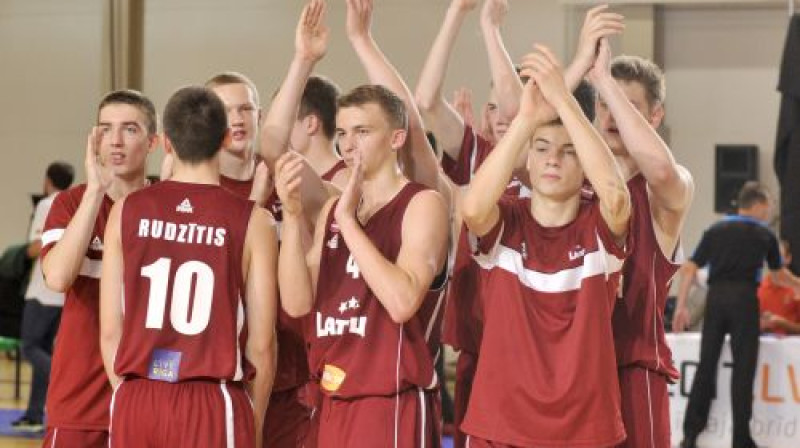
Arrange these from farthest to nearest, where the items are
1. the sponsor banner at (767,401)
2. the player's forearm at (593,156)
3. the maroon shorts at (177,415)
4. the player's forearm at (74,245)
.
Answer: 1. the sponsor banner at (767,401)
2. the player's forearm at (74,245)
3. the maroon shorts at (177,415)
4. the player's forearm at (593,156)

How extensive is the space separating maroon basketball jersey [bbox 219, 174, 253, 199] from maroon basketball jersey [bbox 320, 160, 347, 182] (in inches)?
12.9

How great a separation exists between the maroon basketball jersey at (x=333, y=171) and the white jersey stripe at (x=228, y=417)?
1.34 meters

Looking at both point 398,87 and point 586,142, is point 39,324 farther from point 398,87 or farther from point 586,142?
point 586,142

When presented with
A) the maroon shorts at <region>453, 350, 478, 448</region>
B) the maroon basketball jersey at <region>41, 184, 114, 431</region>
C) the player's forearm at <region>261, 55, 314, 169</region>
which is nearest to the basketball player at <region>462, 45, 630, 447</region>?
the maroon shorts at <region>453, 350, 478, 448</region>

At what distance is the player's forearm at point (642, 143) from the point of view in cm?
464

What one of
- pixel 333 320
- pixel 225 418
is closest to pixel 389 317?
→ pixel 333 320

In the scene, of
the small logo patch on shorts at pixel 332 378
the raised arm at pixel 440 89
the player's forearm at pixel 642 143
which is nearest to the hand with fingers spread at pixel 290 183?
the small logo patch on shorts at pixel 332 378

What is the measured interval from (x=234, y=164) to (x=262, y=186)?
1.03 ft

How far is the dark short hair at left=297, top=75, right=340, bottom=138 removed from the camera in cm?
569

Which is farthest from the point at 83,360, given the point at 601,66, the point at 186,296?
the point at 601,66

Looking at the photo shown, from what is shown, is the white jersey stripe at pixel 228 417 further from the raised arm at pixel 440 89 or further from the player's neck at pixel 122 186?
the raised arm at pixel 440 89

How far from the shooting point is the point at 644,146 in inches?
183

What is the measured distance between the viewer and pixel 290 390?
17.9 ft

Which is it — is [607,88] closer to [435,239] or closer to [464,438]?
[435,239]
